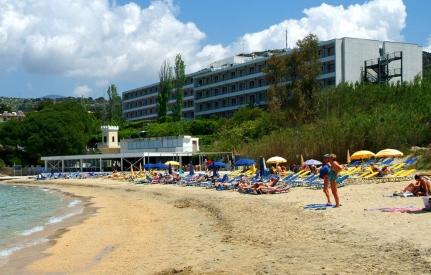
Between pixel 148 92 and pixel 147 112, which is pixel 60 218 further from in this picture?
pixel 147 112

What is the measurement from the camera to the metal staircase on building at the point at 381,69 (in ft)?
237

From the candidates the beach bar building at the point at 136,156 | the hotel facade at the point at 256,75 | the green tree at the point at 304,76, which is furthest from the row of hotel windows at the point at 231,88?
the green tree at the point at 304,76

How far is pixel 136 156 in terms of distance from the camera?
207 ft

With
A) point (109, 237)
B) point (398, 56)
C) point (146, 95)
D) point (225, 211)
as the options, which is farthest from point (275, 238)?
point (146, 95)

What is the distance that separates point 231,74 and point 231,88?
2.64m

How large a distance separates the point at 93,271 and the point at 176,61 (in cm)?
9286

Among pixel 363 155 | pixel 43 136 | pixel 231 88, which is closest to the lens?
pixel 363 155

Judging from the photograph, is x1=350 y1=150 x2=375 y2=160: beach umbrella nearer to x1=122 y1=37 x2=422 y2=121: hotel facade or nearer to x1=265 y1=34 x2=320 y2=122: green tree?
x1=265 y1=34 x2=320 y2=122: green tree

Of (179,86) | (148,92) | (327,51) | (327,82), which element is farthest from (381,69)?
(148,92)

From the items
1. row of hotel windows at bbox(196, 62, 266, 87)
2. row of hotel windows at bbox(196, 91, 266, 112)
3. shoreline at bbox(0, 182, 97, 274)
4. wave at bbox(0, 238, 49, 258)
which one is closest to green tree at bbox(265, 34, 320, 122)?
row of hotel windows at bbox(196, 62, 266, 87)

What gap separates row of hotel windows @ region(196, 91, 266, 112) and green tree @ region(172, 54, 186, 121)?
26.5ft

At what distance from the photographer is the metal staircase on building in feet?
237

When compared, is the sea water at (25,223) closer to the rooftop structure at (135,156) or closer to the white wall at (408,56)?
the rooftop structure at (135,156)

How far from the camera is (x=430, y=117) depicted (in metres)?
42.7
